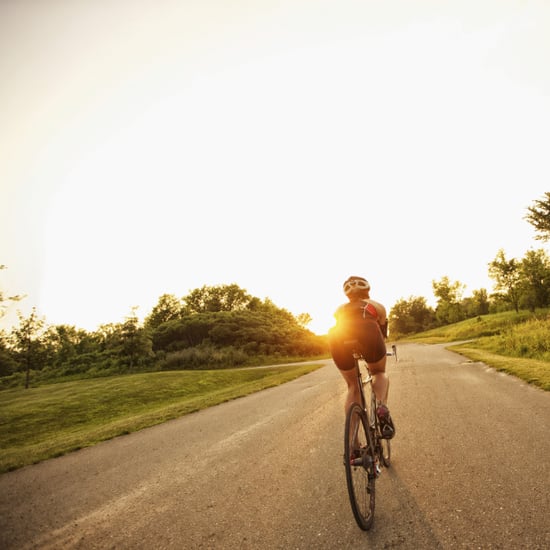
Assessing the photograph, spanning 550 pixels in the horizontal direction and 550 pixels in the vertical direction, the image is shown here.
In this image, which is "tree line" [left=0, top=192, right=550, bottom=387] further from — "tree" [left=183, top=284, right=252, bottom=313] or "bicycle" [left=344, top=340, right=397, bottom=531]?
"bicycle" [left=344, top=340, right=397, bottom=531]

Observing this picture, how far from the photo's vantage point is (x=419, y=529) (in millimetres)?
2998

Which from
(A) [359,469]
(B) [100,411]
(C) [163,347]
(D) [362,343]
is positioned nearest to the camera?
(A) [359,469]

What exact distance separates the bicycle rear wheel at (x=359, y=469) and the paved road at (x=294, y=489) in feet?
0.52

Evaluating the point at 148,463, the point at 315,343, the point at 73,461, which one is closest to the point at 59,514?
the point at 148,463

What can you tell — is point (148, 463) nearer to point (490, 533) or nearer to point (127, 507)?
point (127, 507)

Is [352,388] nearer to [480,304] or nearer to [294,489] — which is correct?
[294,489]

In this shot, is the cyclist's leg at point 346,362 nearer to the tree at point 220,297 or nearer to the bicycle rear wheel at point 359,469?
the bicycle rear wheel at point 359,469

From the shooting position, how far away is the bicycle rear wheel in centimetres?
301

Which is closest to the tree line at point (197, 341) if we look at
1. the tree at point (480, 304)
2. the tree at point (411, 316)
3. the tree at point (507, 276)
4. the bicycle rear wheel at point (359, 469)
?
the tree at point (507, 276)

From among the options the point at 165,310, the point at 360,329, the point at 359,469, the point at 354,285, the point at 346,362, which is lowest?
the point at 359,469

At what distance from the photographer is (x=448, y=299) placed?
286 ft

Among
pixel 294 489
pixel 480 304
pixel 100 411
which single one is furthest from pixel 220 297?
pixel 294 489

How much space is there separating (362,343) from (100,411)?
14.3 meters

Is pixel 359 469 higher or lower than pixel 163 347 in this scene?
lower
